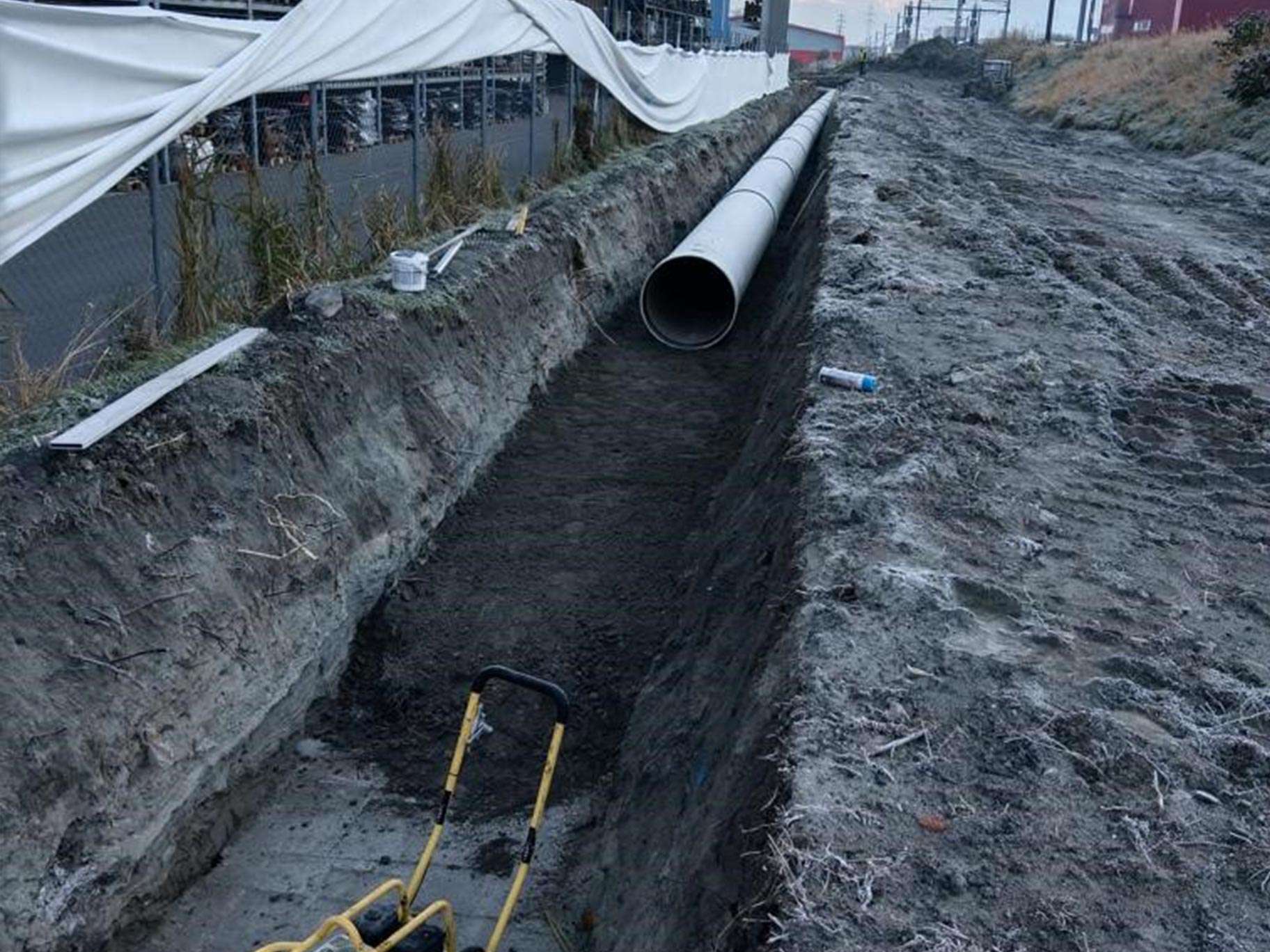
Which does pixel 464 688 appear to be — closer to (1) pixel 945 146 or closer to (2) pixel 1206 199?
(2) pixel 1206 199

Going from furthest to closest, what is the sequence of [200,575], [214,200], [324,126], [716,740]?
[324,126] < [214,200] < [200,575] < [716,740]

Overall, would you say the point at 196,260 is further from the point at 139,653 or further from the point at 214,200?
the point at 139,653

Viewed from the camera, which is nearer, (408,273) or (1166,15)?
(408,273)

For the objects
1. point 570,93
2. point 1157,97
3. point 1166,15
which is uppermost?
point 1166,15

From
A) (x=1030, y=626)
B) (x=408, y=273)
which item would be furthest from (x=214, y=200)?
(x=1030, y=626)

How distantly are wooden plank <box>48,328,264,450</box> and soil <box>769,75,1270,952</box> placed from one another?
2.79 metres

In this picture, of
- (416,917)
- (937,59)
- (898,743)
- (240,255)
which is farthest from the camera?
(937,59)

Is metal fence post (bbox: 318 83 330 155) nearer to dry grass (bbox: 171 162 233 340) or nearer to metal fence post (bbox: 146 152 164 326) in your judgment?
dry grass (bbox: 171 162 233 340)

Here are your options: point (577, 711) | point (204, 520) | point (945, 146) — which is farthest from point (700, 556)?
point (945, 146)

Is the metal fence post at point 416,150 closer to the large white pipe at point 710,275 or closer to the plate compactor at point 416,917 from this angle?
the large white pipe at point 710,275

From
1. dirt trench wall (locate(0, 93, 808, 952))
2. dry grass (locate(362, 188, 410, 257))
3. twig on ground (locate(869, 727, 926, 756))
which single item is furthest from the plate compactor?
dry grass (locate(362, 188, 410, 257))

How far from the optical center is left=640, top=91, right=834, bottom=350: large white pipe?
10.7m

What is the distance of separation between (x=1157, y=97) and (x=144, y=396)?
96.7ft

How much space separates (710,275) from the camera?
12180 mm
